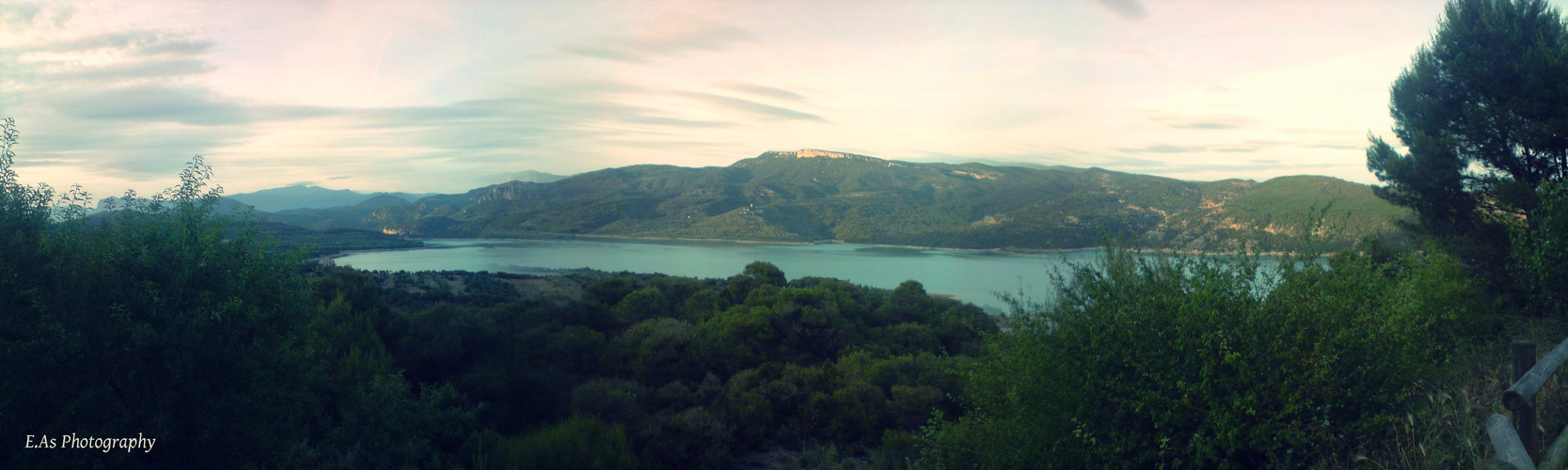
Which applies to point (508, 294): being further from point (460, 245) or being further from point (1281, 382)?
point (460, 245)

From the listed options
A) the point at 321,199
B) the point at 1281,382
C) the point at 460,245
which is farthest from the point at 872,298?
the point at 321,199

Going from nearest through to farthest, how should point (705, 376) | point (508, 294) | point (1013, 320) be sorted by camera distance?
1. point (1013, 320)
2. point (705, 376)
3. point (508, 294)

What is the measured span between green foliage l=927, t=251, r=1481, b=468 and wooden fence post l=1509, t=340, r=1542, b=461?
0.75m

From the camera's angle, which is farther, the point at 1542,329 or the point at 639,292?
the point at 639,292

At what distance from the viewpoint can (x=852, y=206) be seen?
11181cm

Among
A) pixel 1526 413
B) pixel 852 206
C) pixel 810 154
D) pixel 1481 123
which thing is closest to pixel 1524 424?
pixel 1526 413

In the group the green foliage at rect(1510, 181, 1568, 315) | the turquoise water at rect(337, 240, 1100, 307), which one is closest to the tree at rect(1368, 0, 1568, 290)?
the green foliage at rect(1510, 181, 1568, 315)

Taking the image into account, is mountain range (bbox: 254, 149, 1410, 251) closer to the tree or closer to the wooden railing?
the tree

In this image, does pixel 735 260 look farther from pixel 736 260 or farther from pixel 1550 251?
pixel 1550 251

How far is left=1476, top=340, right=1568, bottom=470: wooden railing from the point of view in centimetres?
276

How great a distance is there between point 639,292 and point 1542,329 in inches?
741

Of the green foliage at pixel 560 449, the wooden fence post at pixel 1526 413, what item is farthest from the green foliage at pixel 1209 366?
the green foliage at pixel 560 449

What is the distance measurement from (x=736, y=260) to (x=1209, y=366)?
213 ft

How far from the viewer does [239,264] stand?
5.53m
